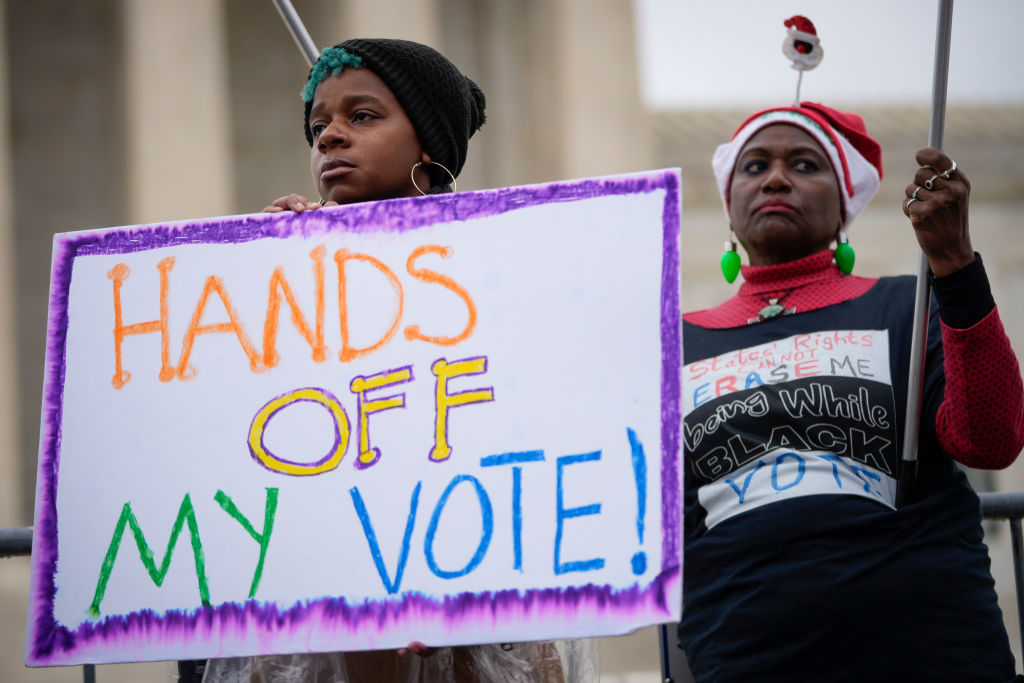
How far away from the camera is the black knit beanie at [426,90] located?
2098 mm

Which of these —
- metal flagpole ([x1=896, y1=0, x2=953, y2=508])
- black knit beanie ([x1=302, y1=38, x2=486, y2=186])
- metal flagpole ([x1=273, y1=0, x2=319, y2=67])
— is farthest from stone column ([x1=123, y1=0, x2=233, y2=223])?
metal flagpole ([x1=896, y1=0, x2=953, y2=508])

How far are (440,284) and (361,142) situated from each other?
12.4 inches

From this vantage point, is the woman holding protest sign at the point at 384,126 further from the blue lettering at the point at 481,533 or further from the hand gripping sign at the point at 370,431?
the blue lettering at the point at 481,533

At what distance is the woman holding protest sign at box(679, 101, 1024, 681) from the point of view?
192cm

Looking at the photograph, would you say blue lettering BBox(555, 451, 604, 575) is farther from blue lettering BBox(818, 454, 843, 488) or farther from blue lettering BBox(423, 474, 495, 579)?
blue lettering BBox(818, 454, 843, 488)

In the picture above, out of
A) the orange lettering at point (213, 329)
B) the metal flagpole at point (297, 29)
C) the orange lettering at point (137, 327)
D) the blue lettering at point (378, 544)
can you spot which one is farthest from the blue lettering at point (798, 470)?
the metal flagpole at point (297, 29)

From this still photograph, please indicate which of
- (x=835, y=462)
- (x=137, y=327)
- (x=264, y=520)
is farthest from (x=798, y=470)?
(x=137, y=327)

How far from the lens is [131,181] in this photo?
390 inches

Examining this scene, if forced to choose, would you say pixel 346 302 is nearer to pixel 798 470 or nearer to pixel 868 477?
pixel 798 470

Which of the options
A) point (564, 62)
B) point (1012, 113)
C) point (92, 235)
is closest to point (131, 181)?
point (564, 62)

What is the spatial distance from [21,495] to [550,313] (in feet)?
31.1

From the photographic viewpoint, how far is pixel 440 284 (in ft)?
6.30

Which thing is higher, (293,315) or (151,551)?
(293,315)

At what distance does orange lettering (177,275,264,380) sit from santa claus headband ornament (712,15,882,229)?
1.06 m
